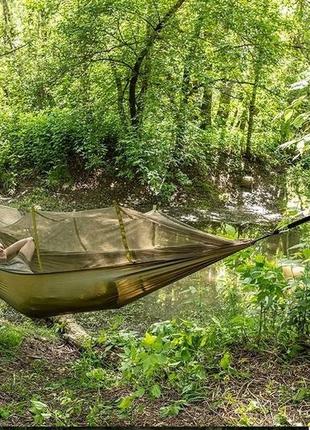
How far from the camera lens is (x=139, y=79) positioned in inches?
303

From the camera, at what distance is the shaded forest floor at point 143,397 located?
82.7 inches

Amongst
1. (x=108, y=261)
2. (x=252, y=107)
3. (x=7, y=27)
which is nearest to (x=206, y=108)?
(x=252, y=107)

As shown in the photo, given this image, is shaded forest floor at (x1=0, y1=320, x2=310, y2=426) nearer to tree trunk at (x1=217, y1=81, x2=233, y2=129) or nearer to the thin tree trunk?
the thin tree trunk

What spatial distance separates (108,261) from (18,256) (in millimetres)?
474

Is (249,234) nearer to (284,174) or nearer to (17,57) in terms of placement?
(284,174)

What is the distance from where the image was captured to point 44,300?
263cm

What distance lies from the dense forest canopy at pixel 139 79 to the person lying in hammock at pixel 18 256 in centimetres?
439

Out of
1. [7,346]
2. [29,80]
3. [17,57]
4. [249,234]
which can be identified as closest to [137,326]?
[7,346]

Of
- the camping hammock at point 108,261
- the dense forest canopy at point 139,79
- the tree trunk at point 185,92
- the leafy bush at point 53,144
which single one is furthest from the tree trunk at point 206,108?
the camping hammock at point 108,261

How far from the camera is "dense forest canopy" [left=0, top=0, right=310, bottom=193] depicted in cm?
712

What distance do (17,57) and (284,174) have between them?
518 cm

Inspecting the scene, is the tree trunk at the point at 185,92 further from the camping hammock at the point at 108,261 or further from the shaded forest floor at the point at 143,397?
the shaded forest floor at the point at 143,397

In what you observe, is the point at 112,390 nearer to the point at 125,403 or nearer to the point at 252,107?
the point at 125,403

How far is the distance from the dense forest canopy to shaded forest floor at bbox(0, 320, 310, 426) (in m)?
4.60
